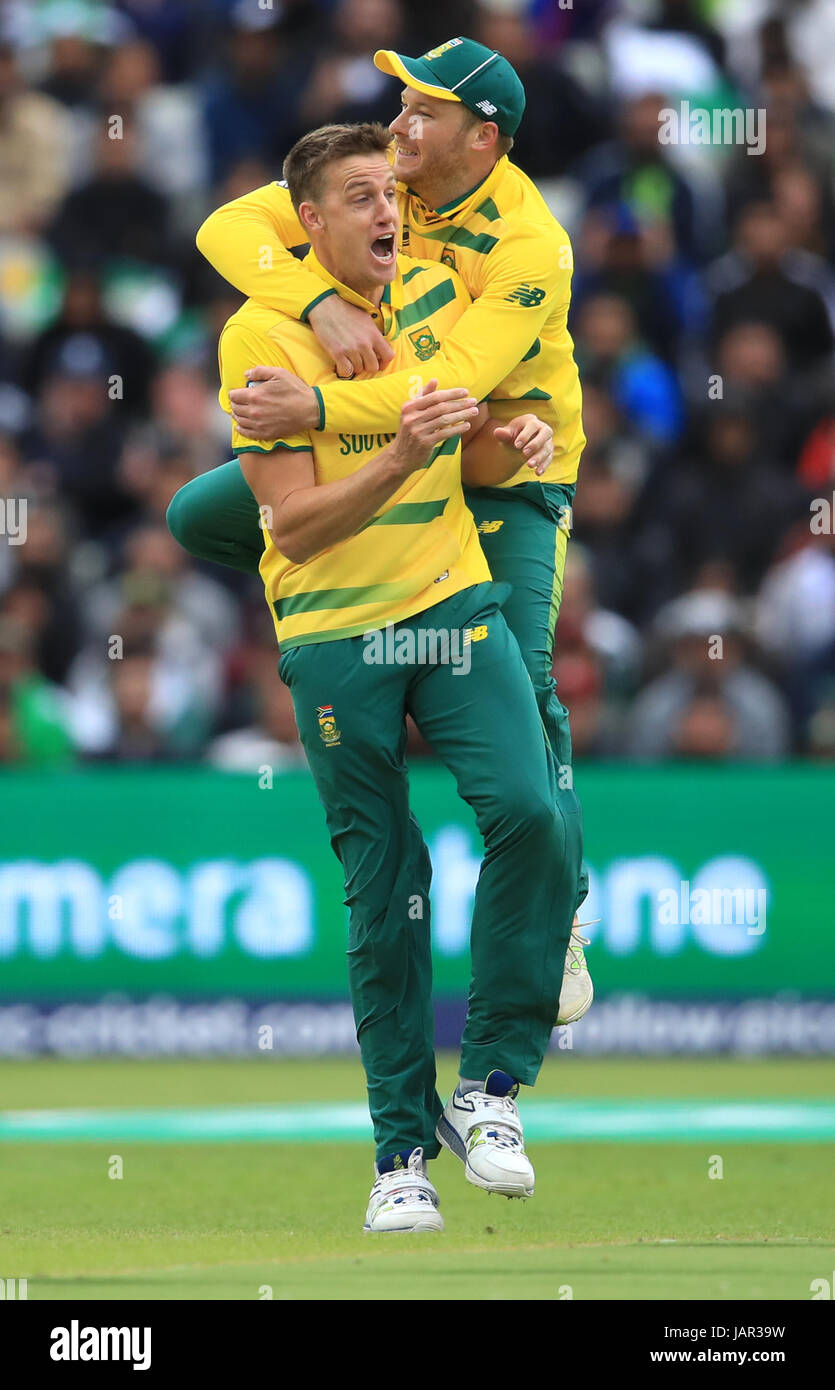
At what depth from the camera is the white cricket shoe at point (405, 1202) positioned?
228 inches

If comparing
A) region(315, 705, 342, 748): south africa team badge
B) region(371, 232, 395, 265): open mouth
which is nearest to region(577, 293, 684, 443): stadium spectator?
region(371, 232, 395, 265): open mouth

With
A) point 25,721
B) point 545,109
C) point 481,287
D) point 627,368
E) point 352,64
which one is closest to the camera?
point 481,287

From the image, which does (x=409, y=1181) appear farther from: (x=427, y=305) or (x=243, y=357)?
(x=427, y=305)

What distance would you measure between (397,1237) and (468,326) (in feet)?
8.29

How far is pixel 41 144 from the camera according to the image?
13945mm

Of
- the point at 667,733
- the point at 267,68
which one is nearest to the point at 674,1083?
the point at 667,733

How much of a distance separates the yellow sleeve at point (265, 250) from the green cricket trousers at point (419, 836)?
2.98ft

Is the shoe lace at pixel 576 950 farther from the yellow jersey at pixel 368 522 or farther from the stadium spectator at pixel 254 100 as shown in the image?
the stadium spectator at pixel 254 100

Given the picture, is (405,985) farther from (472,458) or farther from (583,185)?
(583,185)

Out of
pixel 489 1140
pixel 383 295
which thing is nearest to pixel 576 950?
pixel 489 1140

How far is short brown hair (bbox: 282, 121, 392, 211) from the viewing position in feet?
18.6

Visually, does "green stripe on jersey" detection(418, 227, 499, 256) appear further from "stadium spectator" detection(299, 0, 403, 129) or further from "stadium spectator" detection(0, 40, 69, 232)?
"stadium spectator" detection(0, 40, 69, 232)

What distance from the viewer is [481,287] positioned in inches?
239

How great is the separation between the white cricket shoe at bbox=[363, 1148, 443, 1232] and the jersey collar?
2230mm
